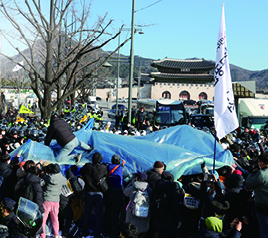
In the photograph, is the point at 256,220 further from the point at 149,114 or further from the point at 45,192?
the point at 149,114

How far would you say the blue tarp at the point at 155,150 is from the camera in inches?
245

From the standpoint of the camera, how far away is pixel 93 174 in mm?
5391

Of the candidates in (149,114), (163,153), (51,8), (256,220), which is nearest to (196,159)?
(163,153)

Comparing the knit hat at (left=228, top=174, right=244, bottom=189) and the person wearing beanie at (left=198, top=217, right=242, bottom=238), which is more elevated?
the knit hat at (left=228, top=174, right=244, bottom=189)

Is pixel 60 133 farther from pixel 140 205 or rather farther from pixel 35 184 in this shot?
pixel 140 205

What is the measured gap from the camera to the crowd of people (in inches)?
171

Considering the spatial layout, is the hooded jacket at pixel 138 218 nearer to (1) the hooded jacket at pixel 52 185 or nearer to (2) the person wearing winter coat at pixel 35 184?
(1) the hooded jacket at pixel 52 185

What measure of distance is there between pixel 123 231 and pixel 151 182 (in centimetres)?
189

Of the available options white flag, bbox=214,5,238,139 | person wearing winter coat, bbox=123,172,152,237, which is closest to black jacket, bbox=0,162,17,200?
person wearing winter coat, bbox=123,172,152,237

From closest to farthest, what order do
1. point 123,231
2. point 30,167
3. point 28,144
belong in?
1. point 123,231
2. point 30,167
3. point 28,144

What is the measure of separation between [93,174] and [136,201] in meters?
1.02

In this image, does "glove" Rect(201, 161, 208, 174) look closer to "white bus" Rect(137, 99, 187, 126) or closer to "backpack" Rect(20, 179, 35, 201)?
"backpack" Rect(20, 179, 35, 201)

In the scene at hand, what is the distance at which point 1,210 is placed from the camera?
4.40 metres

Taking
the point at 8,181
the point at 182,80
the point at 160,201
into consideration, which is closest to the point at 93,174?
the point at 160,201
